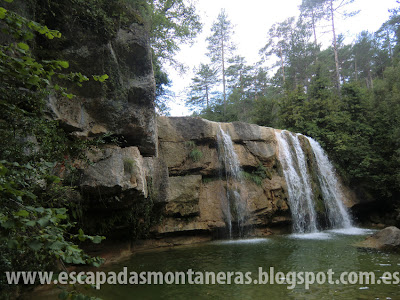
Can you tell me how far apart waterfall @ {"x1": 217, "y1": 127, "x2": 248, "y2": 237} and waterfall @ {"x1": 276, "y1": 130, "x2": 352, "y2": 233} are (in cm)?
242

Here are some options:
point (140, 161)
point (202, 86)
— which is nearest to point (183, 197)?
point (140, 161)

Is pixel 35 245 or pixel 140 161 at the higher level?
pixel 140 161

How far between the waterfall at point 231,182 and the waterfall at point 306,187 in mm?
2425

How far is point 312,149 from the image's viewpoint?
14.1 m

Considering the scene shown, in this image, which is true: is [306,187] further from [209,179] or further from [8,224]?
[8,224]

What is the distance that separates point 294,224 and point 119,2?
10684 millimetres

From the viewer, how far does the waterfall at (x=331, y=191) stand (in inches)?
500

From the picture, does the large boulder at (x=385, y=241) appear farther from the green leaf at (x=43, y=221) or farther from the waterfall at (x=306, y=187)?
the green leaf at (x=43, y=221)

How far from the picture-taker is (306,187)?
1248 cm

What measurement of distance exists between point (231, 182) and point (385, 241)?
570cm

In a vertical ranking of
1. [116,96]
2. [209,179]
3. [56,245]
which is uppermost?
[116,96]

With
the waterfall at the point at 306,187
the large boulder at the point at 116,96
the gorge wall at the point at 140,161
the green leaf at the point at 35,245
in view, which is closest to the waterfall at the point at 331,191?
the waterfall at the point at 306,187

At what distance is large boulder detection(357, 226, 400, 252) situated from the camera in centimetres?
698

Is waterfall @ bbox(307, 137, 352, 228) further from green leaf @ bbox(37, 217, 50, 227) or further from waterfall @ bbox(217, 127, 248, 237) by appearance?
green leaf @ bbox(37, 217, 50, 227)
